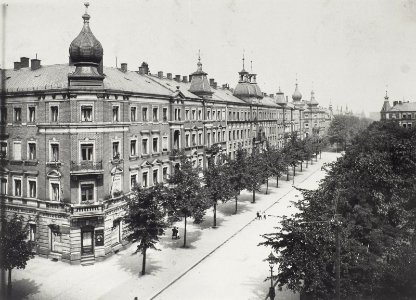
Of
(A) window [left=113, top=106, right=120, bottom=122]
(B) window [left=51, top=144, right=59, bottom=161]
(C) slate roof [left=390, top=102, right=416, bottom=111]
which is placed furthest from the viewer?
(C) slate roof [left=390, top=102, right=416, bottom=111]

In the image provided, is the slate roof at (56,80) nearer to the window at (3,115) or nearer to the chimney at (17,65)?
the chimney at (17,65)

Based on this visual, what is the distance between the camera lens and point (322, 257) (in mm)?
18672

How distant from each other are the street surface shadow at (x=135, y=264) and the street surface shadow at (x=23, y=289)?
21.6 feet

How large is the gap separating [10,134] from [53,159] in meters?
6.20

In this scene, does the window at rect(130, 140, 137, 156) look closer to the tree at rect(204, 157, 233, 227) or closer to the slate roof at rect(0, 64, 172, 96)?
the slate roof at rect(0, 64, 172, 96)

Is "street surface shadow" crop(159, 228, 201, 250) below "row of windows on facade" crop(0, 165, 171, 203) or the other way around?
below

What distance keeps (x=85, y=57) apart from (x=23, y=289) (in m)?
18.6

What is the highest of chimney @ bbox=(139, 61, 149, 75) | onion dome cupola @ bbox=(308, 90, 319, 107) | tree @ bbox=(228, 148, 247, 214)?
onion dome cupola @ bbox=(308, 90, 319, 107)

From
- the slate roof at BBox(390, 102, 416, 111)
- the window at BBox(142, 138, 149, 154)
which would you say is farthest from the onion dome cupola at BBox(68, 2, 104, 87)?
the slate roof at BBox(390, 102, 416, 111)

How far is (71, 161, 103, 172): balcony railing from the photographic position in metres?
30.6

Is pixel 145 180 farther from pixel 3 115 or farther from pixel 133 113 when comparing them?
pixel 3 115

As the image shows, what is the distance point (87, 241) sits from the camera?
3125 centimetres

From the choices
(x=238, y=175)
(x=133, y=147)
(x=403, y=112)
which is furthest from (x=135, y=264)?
(x=403, y=112)

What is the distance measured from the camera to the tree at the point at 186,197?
33.5 meters
